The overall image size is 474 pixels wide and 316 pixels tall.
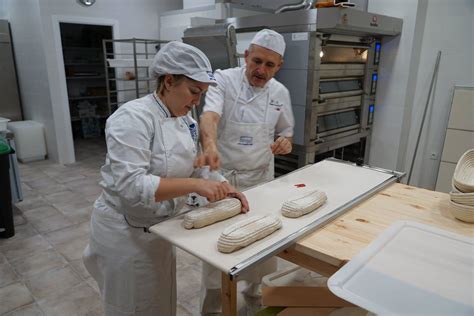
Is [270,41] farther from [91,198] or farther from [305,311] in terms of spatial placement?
[91,198]

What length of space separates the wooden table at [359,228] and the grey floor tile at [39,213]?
275 cm

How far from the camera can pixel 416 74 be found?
134 inches

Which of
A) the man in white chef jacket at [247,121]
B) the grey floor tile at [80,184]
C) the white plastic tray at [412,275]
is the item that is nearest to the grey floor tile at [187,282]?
the man in white chef jacket at [247,121]

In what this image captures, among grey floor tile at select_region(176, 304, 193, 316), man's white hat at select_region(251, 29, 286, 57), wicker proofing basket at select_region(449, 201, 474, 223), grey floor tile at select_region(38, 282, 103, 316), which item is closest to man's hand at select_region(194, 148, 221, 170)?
man's white hat at select_region(251, 29, 286, 57)

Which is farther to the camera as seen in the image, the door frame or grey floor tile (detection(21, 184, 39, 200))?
the door frame

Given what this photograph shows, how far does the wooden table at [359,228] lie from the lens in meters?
1.04

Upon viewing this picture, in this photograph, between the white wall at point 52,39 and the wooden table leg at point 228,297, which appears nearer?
the wooden table leg at point 228,297

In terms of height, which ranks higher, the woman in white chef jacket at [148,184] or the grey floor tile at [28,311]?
the woman in white chef jacket at [148,184]

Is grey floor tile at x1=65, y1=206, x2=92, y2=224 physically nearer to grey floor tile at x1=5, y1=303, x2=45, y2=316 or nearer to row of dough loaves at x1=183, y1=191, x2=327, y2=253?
grey floor tile at x1=5, y1=303, x2=45, y2=316

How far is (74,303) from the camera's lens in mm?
2152

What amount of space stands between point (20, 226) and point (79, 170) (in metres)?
1.62

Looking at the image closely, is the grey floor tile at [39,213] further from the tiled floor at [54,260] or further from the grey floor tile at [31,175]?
the grey floor tile at [31,175]

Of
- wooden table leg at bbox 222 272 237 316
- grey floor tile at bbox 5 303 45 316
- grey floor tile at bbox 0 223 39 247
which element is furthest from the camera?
grey floor tile at bbox 0 223 39 247

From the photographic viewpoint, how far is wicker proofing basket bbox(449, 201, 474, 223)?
1.19 m
